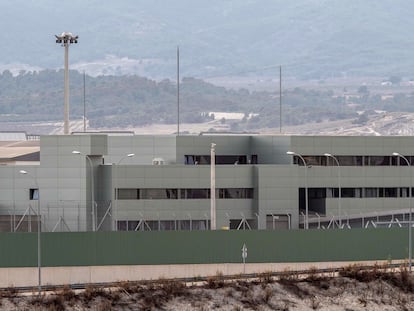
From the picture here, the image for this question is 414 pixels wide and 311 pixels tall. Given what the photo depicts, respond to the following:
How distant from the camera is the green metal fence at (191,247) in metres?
75.2

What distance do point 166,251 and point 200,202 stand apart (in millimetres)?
24454

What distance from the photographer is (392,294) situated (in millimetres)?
73375

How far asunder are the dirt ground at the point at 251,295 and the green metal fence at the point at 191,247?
3.42 metres

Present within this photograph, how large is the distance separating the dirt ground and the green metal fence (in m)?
3.42

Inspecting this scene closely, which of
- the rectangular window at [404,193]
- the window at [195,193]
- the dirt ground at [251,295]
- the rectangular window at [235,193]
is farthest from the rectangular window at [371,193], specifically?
the dirt ground at [251,295]

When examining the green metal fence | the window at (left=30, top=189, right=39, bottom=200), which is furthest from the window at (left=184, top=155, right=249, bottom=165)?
the green metal fence

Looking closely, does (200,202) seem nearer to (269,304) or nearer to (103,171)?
(103,171)

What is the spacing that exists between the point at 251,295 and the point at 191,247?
25.2 ft

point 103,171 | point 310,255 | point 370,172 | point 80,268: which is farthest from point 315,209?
point 80,268

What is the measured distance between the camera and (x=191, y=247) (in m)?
76.8

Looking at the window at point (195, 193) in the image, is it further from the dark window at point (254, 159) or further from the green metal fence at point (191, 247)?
the green metal fence at point (191, 247)

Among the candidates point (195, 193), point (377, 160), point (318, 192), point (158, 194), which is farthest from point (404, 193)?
point (158, 194)

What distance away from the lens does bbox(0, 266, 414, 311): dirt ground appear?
223 ft

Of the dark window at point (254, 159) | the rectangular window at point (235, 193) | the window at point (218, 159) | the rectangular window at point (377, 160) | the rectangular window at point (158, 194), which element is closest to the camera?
the rectangular window at point (158, 194)
